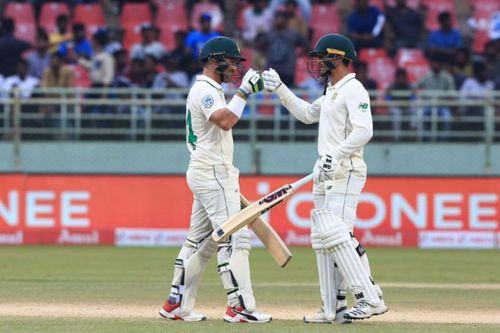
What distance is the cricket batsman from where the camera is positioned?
9102 millimetres

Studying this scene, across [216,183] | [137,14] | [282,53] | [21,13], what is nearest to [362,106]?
[216,183]

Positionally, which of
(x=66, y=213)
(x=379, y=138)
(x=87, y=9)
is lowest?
(x=66, y=213)

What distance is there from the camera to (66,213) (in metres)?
18.1

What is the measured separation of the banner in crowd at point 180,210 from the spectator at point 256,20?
4150 mm

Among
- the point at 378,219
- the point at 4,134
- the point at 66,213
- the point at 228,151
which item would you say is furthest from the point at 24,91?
the point at 228,151

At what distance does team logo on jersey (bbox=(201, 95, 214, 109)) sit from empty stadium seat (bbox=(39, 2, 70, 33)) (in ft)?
44.1

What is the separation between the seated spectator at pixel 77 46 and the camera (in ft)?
68.2

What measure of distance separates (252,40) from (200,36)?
1.11m

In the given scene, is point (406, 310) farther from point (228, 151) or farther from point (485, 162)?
point (485, 162)

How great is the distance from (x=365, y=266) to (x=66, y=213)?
32.0 ft

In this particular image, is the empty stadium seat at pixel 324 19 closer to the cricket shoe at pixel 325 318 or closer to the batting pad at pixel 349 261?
the cricket shoe at pixel 325 318

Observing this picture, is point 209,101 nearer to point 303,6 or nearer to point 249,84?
point 249,84

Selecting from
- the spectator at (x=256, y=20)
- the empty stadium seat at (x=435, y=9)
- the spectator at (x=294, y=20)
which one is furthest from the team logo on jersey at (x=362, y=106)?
the empty stadium seat at (x=435, y=9)

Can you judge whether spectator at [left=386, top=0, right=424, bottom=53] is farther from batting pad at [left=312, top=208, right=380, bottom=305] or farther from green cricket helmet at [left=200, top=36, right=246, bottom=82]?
batting pad at [left=312, top=208, right=380, bottom=305]
